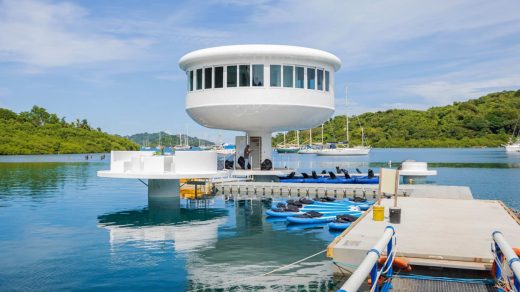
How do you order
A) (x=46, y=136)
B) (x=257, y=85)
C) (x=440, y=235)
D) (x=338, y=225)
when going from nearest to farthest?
(x=440, y=235), (x=338, y=225), (x=257, y=85), (x=46, y=136)

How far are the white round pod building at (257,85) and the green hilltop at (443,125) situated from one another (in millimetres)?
149211

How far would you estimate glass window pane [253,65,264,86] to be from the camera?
88.2 feet

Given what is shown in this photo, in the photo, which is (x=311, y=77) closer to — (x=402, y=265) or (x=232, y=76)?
(x=232, y=76)

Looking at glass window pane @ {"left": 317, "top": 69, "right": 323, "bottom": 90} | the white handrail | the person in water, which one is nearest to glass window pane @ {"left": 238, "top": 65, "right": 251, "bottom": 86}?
glass window pane @ {"left": 317, "top": 69, "right": 323, "bottom": 90}

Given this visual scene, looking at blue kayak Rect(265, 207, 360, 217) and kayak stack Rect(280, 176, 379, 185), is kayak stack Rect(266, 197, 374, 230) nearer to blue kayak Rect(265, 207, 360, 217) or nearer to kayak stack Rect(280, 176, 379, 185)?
blue kayak Rect(265, 207, 360, 217)

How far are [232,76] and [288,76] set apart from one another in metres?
3.04

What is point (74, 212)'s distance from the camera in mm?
24328

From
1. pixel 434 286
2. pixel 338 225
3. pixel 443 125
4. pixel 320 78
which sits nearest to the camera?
pixel 434 286

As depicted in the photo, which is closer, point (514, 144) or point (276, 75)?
point (276, 75)

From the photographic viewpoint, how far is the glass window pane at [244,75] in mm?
26938

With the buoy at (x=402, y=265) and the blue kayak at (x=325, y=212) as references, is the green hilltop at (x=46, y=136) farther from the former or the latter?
the buoy at (x=402, y=265)

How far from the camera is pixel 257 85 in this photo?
1059 inches

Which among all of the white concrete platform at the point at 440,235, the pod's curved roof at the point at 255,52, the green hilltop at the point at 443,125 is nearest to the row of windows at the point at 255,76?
the pod's curved roof at the point at 255,52

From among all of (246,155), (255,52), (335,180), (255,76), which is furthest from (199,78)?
(335,180)
